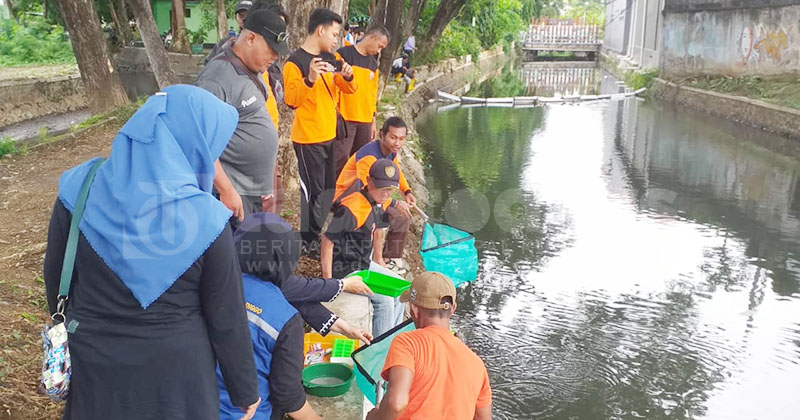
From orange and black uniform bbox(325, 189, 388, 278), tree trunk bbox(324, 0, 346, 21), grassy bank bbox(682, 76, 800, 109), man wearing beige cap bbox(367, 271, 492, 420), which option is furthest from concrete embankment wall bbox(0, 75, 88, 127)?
grassy bank bbox(682, 76, 800, 109)

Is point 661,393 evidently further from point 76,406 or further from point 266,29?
point 76,406

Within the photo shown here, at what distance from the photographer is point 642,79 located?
898 inches

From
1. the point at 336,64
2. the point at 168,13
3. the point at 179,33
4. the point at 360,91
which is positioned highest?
the point at 168,13

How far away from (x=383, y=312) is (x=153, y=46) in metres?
7.34

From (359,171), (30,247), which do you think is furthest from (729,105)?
(30,247)

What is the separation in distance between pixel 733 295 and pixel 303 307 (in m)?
4.62

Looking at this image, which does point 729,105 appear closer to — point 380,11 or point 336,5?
point 380,11

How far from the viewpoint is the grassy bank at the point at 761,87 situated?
45.8 ft

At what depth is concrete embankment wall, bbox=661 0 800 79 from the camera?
1547 centimetres

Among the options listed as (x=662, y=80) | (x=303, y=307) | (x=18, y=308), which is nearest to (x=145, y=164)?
(x=303, y=307)

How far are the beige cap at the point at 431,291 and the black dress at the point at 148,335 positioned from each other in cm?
77

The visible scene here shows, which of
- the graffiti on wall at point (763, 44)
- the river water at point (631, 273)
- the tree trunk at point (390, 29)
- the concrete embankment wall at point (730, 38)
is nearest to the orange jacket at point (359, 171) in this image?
the river water at point (631, 273)

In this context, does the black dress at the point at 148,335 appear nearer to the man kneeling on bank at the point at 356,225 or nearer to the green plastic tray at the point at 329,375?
the green plastic tray at the point at 329,375

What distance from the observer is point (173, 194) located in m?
1.73
